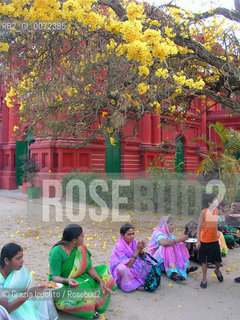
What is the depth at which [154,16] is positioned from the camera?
727 centimetres

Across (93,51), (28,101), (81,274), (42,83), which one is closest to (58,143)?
(28,101)

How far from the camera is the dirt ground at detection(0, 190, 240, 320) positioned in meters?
3.39

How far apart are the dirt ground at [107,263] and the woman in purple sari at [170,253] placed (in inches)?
5.5

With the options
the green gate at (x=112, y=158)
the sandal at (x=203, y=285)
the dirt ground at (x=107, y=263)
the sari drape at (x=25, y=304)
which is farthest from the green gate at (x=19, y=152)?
the sari drape at (x=25, y=304)

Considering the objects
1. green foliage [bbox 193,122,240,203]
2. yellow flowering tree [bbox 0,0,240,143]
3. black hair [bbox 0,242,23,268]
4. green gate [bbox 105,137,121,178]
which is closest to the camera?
black hair [bbox 0,242,23,268]

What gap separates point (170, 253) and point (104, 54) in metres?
5.12

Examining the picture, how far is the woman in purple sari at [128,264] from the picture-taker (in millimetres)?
3922

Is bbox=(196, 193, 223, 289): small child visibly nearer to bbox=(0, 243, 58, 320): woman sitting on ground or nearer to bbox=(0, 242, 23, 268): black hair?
bbox=(0, 243, 58, 320): woman sitting on ground

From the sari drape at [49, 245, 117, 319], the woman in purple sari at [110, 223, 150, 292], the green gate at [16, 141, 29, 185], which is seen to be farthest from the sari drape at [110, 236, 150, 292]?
the green gate at [16, 141, 29, 185]

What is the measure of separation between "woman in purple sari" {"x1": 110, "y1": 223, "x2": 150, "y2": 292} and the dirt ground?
0.13 metres

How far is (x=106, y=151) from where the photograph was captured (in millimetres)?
14781

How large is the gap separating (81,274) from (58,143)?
9.52 m

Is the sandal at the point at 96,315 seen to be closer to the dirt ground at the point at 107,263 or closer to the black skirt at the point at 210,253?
the dirt ground at the point at 107,263

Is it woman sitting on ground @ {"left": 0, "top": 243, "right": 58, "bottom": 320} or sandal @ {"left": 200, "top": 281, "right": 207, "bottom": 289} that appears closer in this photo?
woman sitting on ground @ {"left": 0, "top": 243, "right": 58, "bottom": 320}
